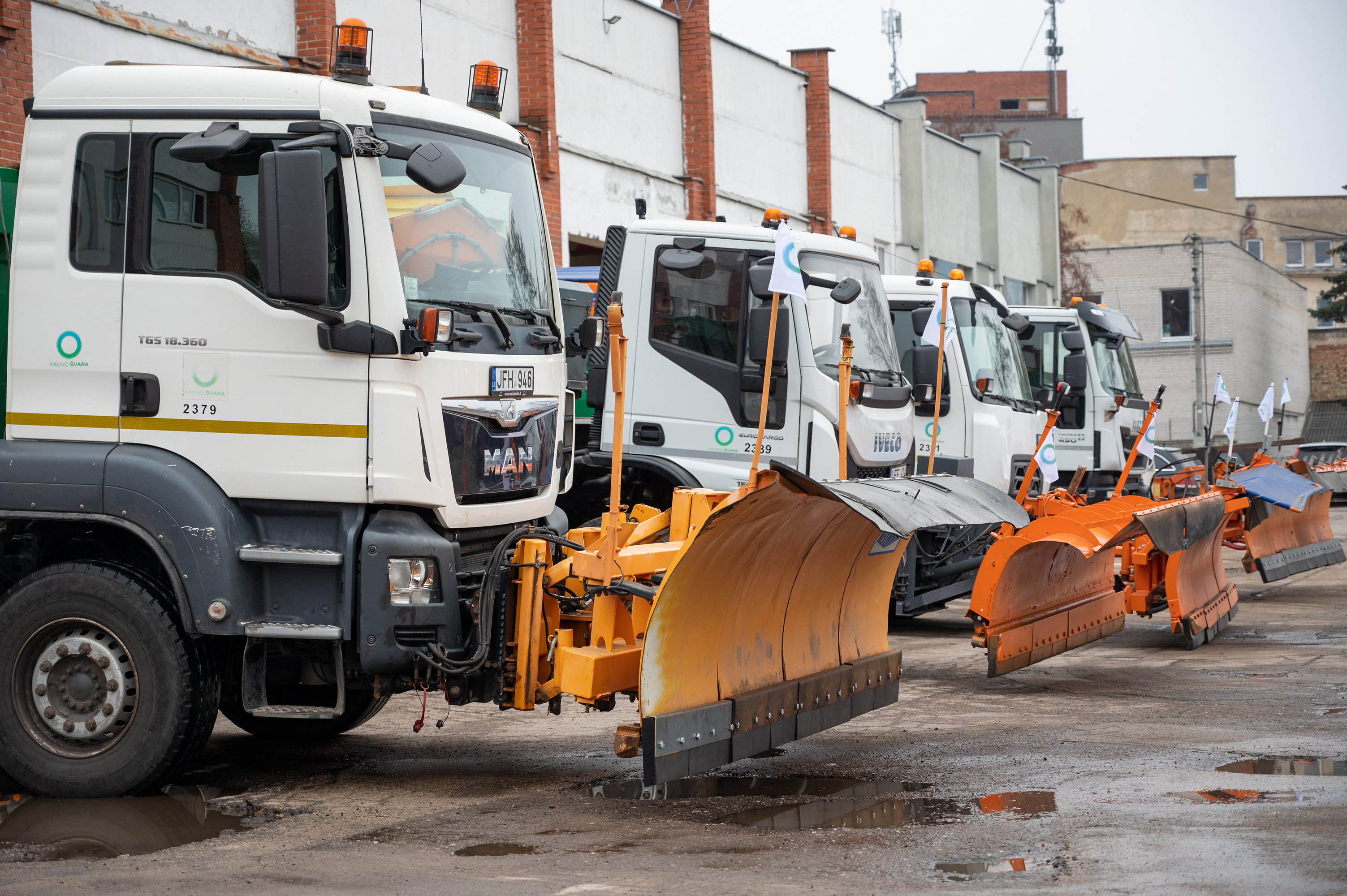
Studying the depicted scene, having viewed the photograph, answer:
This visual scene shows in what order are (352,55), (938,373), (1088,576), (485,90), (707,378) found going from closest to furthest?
(352,55)
(485,90)
(707,378)
(1088,576)
(938,373)

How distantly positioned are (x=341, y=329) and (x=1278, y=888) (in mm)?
4044

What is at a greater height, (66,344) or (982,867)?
(66,344)

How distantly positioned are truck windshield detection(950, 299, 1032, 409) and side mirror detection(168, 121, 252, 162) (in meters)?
9.03

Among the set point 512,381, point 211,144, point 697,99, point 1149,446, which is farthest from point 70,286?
point 697,99

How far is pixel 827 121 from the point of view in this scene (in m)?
28.2

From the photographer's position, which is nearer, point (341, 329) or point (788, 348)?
point (341, 329)

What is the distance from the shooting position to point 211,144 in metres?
5.94

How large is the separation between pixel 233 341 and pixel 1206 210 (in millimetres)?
57705

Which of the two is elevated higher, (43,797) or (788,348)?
(788,348)

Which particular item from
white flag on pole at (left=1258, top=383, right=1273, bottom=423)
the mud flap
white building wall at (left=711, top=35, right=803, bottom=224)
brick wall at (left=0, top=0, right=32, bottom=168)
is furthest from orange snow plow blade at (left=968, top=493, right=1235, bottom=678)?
white building wall at (left=711, top=35, right=803, bottom=224)

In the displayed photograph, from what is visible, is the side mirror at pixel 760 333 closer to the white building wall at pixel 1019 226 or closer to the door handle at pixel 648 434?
the door handle at pixel 648 434

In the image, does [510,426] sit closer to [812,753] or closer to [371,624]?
[371,624]

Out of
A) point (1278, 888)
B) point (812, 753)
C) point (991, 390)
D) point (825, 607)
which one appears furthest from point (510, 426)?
point (991, 390)

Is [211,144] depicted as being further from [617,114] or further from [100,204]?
[617,114]
